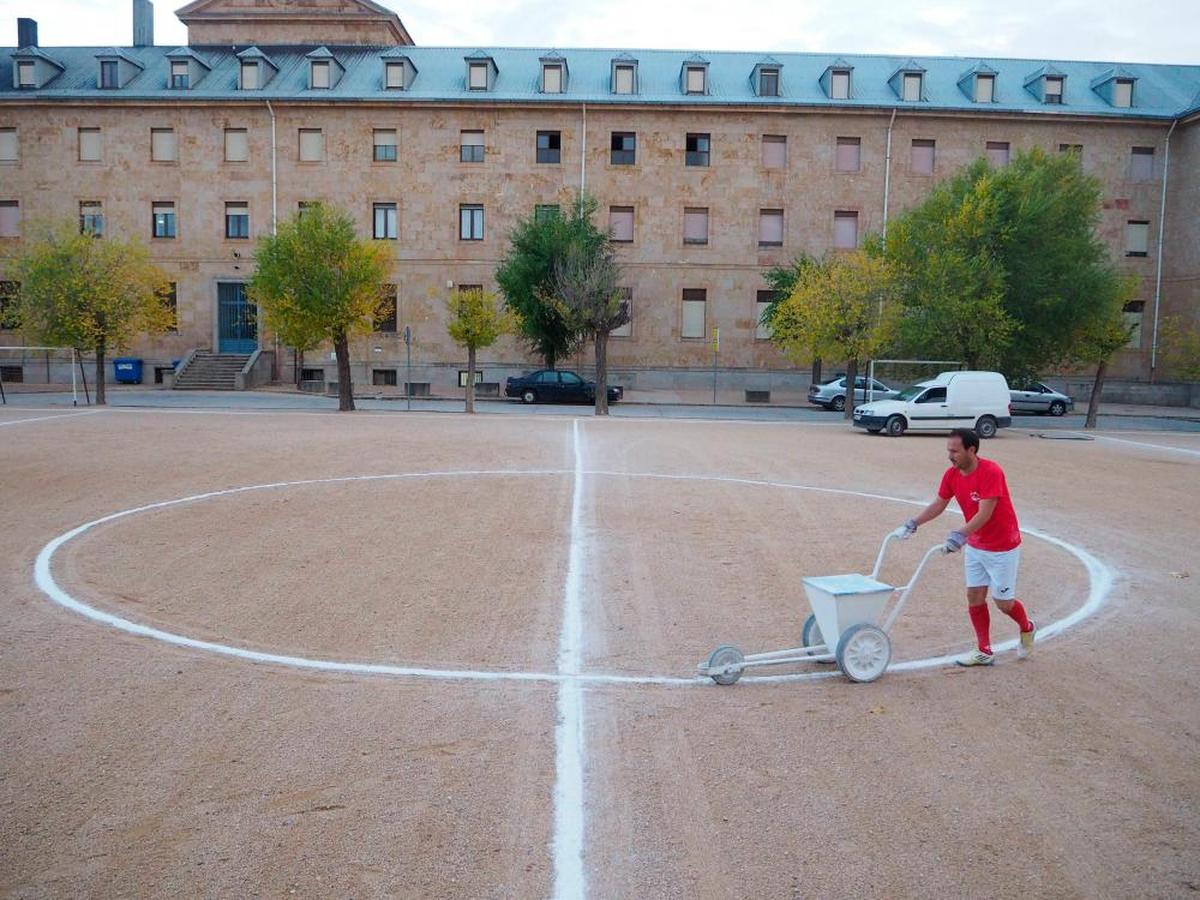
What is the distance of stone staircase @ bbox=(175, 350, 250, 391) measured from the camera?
1863 inches

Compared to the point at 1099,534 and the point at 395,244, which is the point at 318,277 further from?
the point at 1099,534

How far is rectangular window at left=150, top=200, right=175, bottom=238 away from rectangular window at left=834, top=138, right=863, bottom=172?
1271 inches

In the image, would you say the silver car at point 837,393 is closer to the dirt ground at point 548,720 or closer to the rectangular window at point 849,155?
the rectangular window at point 849,155

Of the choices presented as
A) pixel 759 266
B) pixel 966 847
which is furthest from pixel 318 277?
pixel 966 847

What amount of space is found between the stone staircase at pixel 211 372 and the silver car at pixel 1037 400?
112 feet

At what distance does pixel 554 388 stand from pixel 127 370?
21.6 m

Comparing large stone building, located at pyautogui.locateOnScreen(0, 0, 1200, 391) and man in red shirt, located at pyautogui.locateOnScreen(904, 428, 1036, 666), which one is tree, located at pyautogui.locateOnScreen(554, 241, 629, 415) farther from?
man in red shirt, located at pyautogui.locateOnScreen(904, 428, 1036, 666)

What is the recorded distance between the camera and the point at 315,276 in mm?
34375

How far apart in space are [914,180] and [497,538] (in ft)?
141

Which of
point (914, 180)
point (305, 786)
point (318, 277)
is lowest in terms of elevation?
point (305, 786)

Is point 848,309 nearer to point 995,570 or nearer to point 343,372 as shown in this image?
point 343,372

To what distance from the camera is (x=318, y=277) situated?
34344mm

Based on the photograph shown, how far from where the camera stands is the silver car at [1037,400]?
42.7 meters

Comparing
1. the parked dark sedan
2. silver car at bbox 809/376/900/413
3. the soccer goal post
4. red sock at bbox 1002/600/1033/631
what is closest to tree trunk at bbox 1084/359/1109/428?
silver car at bbox 809/376/900/413
